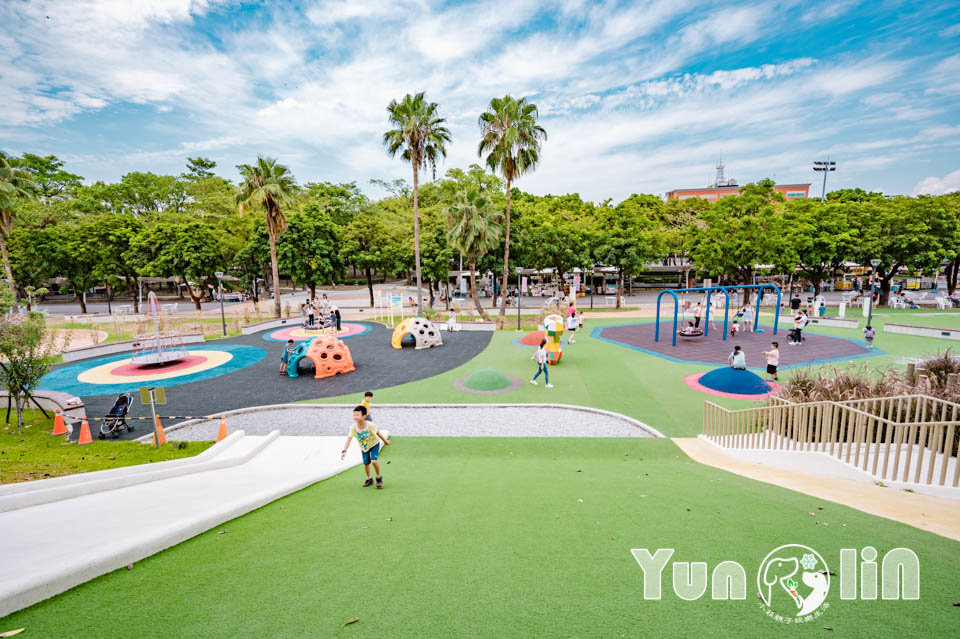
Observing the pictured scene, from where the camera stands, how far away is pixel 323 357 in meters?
18.8

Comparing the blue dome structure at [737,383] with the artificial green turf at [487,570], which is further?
the blue dome structure at [737,383]

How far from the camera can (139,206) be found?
2458 inches

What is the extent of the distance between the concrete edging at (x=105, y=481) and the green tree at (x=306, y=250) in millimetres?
32304

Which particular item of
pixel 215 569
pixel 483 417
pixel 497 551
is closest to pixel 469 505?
pixel 497 551

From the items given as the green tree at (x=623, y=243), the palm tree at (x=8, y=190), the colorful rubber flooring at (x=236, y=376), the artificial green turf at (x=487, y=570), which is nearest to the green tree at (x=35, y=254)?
the palm tree at (x=8, y=190)

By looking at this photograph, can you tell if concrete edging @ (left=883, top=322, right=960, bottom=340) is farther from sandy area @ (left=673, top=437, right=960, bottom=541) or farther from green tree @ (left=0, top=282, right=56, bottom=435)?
green tree @ (left=0, top=282, right=56, bottom=435)

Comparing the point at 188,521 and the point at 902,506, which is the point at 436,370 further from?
the point at 902,506

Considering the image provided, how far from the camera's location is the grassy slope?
13633mm

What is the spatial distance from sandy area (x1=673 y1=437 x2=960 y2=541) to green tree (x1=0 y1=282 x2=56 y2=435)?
18.7 metres

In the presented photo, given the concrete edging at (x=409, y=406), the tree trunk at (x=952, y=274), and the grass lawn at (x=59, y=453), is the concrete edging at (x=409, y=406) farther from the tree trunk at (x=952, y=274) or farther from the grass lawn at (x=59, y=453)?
the tree trunk at (x=952, y=274)

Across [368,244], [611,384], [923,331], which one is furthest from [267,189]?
[923,331]

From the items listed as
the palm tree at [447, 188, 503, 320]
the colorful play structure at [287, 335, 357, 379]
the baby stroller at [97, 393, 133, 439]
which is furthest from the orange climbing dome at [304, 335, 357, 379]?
the palm tree at [447, 188, 503, 320]

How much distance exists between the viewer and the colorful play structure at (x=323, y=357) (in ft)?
61.2

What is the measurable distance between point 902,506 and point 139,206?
8177 centimetres
